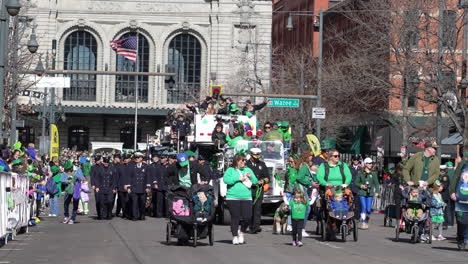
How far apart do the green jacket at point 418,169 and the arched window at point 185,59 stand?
75.3 meters

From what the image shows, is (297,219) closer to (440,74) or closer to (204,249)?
(204,249)

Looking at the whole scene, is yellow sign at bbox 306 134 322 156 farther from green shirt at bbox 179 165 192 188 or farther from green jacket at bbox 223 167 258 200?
green jacket at bbox 223 167 258 200

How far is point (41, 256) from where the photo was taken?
17969 millimetres

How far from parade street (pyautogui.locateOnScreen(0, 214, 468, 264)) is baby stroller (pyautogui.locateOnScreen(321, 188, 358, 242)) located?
9.7 inches

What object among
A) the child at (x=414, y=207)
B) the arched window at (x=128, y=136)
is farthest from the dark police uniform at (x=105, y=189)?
the arched window at (x=128, y=136)

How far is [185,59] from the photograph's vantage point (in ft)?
323

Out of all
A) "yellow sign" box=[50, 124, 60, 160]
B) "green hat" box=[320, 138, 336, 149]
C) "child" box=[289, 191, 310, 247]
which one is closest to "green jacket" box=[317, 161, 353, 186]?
"child" box=[289, 191, 310, 247]

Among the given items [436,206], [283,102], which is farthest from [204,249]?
[283,102]

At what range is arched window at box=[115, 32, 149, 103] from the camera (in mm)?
97312

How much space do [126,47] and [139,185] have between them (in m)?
40.2

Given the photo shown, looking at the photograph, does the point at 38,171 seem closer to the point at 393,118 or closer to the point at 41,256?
the point at 41,256

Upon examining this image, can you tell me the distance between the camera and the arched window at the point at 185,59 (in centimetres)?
9819

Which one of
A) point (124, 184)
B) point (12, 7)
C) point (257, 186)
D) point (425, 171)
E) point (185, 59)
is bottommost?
point (124, 184)

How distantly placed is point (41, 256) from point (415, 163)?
8600 mm
